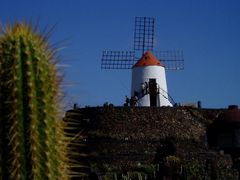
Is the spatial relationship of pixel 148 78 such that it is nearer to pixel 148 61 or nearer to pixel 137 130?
pixel 148 61

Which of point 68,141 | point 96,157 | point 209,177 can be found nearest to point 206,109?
point 96,157

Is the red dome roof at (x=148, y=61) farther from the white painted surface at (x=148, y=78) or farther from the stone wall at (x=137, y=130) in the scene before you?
the stone wall at (x=137, y=130)

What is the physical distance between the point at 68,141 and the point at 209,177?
19.3 meters

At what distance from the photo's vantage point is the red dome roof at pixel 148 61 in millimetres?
44312

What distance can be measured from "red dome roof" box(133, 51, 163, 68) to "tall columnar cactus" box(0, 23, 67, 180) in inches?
1599

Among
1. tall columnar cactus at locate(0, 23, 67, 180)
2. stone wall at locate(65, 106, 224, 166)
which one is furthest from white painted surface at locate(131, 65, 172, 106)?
tall columnar cactus at locate(0, 23, 67, 180)

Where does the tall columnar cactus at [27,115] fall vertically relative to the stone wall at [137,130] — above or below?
below

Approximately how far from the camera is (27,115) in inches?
139

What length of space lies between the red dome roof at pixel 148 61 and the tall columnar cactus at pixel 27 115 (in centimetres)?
4062

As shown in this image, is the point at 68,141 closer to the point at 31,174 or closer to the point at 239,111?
the point at 31,174

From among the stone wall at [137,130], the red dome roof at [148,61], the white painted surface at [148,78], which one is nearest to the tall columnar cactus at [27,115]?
the stone wall at [137,130]

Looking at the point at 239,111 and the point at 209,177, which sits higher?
the point at 239,111

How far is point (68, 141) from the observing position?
12.6ft

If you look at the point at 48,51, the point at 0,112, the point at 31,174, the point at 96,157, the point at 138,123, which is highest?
the point at 138,123
